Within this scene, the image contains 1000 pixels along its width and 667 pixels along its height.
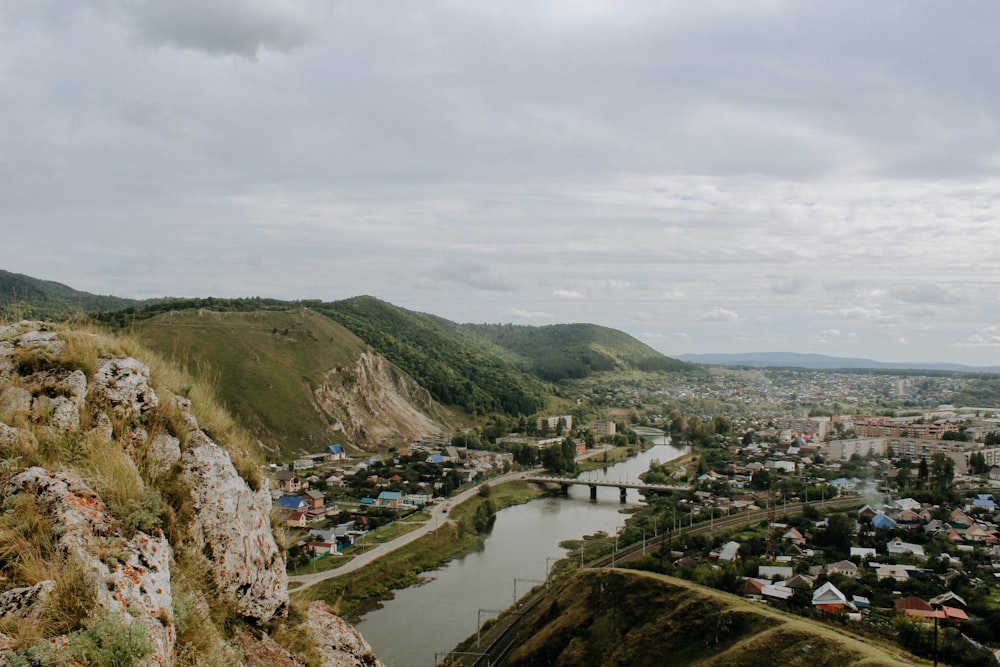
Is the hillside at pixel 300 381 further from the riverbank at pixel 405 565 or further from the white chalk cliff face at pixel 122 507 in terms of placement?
the white chalk cliff face at pixel 122 507

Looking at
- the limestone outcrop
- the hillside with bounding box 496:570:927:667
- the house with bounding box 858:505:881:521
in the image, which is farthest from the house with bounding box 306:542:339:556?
the house with bounding box 858:505:881:521

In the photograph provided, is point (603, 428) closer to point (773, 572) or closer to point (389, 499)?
point (389, 499)

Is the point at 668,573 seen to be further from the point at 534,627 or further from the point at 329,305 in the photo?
the point at 329,305

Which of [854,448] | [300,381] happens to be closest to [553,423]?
[300,381]

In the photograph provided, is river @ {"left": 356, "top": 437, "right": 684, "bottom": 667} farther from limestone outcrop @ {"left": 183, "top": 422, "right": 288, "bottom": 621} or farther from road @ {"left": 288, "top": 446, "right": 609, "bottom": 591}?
limestone outcrop @ {"left": 183, "top": 422, "right": 288, "bottom": 621}

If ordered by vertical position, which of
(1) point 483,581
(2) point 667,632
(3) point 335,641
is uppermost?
(3) point 335,641

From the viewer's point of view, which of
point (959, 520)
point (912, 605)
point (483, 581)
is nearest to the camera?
point (912, 605)
